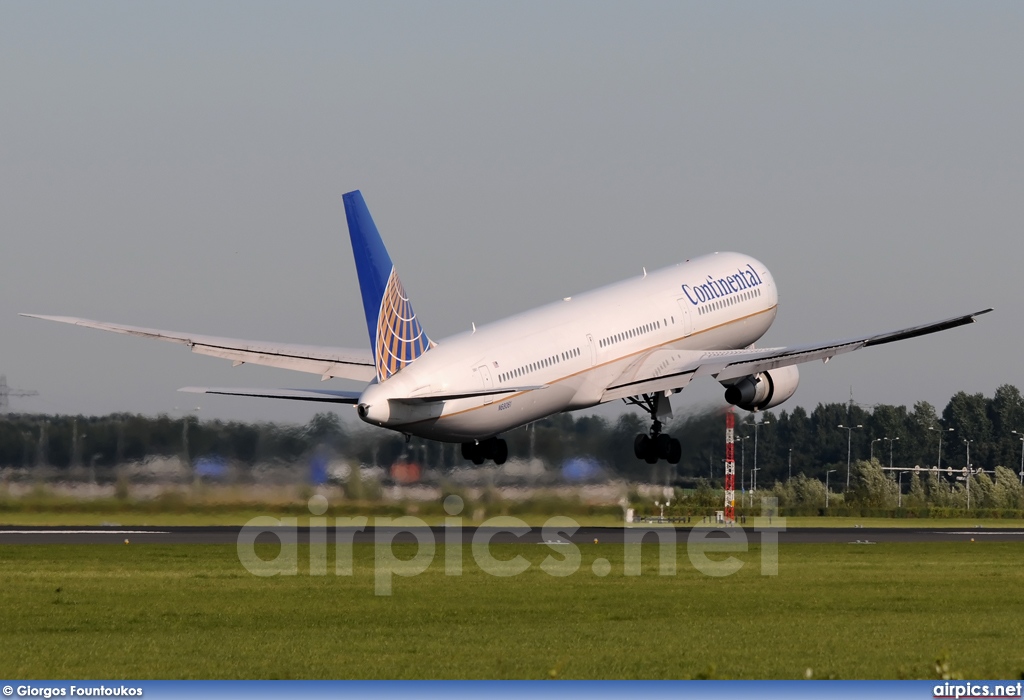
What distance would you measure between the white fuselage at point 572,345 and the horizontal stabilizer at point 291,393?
2.54m

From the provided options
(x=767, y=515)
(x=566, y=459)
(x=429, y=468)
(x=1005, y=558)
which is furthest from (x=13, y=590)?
(x=767, y=515)

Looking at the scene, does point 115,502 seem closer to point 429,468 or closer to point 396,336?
point 429,468

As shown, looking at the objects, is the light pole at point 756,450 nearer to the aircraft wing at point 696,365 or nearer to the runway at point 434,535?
the runway at point 434,535

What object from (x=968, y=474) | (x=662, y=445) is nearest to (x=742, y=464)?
(x=662, y=445)

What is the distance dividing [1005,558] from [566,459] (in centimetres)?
1603

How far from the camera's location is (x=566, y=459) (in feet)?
196

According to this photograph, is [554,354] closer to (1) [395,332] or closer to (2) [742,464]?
(1) [395,332]

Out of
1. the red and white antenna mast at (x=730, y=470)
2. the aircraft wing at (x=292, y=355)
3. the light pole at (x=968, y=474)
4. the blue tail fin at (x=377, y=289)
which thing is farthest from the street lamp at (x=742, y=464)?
the blue tail fin at (x=377, y=289)

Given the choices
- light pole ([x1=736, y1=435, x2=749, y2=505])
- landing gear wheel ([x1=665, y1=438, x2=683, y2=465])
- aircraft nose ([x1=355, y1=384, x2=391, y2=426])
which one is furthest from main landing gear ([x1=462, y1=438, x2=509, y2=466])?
light pole ([x1=736, y1=435, x2=749, y2=505])

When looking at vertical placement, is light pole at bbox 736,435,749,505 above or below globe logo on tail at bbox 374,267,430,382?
below

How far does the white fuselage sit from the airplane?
0.16ft

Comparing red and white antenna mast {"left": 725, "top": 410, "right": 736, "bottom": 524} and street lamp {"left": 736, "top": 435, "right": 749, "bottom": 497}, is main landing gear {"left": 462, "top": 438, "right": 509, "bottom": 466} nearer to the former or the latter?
red and white antenna mast {"left": 725, "top": 410, "right": 736, "bottom": 524}

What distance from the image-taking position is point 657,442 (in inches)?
2286

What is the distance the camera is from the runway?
186 ft
